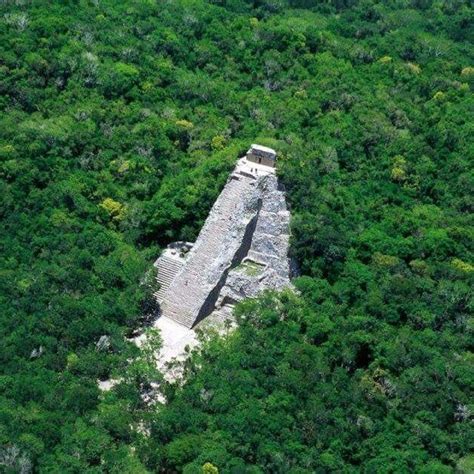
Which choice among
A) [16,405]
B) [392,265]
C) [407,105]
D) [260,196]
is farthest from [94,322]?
[407,105]

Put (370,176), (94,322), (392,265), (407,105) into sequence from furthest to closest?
(407,105), (370,176), (392,265), (94,322)

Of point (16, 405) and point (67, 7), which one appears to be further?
point (67, 7)

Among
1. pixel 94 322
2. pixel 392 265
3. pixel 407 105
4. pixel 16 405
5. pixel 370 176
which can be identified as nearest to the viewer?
pixel 16 405

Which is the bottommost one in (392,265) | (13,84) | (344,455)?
(344,455)

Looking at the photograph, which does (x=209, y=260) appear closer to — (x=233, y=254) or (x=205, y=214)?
(x=233, y=254)

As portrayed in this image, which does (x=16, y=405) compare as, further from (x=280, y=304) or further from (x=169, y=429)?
(x=280, y=304)

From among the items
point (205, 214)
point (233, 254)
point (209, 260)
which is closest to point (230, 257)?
point (233, 254)

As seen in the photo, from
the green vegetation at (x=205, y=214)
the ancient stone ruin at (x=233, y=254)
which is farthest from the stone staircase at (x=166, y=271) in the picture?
the green vegetation at (x=205, y=214)
